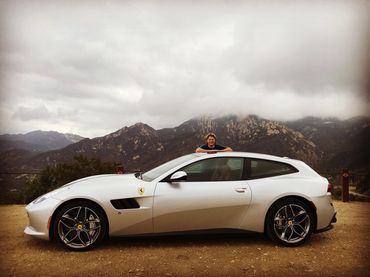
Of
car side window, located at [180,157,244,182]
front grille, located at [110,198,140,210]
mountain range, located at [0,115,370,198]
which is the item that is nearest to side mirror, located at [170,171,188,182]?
car side window, located at [180,157,244,182]

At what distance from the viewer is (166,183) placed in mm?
5109

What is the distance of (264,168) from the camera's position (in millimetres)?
5500

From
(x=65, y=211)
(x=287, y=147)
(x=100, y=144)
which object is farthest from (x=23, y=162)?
(x=65, y=211)

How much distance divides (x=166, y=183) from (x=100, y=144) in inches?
5337

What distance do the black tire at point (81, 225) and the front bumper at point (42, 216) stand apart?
0.39 feet

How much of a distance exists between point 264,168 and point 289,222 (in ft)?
2.83

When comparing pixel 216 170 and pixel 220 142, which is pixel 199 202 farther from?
pixel 220 142

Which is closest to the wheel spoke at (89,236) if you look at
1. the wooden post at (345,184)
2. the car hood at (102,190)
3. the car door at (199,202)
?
the car hood at (102,190)

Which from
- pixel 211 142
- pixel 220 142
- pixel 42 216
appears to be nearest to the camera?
pixel 42 216

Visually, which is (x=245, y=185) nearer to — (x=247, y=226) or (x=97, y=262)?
(x=247, y=226)

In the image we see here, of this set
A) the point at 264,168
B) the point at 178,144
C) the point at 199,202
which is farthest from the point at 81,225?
the point at 178,144

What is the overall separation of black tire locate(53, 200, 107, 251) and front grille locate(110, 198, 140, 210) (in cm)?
22

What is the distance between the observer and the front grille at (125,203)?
195 inches

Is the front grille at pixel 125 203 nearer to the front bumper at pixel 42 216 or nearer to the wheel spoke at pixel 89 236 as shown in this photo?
the wheel spoke at pixel 89 236
